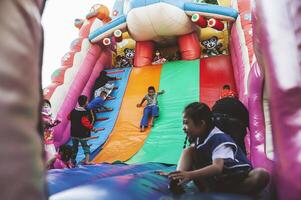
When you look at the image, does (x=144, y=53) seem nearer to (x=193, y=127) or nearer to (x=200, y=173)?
(x=193, y=127)

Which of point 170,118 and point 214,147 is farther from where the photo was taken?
point 170,118

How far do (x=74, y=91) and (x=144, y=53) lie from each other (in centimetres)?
118

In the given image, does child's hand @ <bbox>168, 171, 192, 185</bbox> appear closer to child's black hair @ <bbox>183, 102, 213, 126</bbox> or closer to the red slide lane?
child's black hair @ <bbox>183, 102, 213, 126</bbox>

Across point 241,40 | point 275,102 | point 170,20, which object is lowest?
point 275,102

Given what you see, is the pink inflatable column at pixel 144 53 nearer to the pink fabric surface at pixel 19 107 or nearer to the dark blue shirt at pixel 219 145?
the dark blue shirt at pixel 219 145

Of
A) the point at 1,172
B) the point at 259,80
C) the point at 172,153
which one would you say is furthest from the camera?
the point at 172,153

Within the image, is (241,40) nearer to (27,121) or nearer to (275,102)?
(275,102)

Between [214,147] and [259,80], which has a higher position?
[259,80]

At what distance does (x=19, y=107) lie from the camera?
45cm

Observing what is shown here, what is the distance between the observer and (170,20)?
4.88m

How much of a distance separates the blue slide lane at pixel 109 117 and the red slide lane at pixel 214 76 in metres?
0.97

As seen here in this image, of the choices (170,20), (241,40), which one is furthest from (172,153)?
(170,20)

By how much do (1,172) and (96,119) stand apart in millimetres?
4113

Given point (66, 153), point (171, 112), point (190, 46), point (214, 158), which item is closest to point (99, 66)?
point (190, 46)
